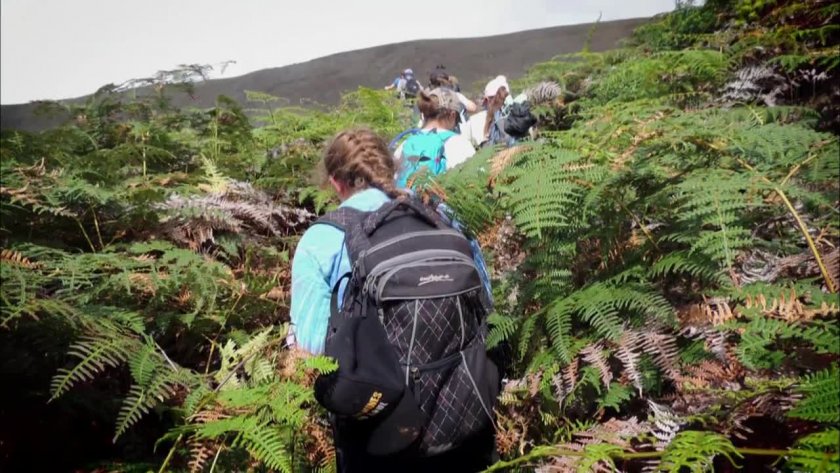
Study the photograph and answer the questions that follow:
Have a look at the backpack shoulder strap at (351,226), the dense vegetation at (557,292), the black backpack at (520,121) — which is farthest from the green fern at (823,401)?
the black backpack at (520,121)

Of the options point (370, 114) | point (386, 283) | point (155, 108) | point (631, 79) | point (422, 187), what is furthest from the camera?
point (370, 114)

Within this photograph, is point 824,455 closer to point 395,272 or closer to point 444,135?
point 395,272

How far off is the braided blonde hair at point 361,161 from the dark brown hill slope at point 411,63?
788 cm

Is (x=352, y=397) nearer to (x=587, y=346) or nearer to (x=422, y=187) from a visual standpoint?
(x=587, y=346)

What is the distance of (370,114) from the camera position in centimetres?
505

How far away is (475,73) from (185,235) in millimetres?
9646

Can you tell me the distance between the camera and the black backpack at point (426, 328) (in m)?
1.75

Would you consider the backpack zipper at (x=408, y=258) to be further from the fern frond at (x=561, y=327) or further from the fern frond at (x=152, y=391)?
the fern frond at (x=152, y=391)

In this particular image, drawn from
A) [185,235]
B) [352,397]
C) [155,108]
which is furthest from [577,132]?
[155,108]

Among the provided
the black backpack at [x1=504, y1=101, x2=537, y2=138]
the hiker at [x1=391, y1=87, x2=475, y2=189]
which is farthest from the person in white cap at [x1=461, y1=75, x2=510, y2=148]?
the hiker at [x1=391, y1=87, x2=475, y2=189]

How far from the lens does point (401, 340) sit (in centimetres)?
176

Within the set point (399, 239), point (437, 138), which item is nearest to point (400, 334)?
point (399, 239)

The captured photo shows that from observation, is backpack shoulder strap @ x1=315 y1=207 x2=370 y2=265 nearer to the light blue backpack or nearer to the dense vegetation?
the dense vegetation

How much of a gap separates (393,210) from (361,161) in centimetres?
46
